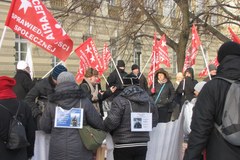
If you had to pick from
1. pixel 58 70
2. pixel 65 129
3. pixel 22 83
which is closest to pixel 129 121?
pixel 65 129

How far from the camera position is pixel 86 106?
16.0ft

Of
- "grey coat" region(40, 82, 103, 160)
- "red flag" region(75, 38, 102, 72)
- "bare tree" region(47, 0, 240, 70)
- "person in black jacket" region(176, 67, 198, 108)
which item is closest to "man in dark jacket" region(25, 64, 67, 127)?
"grey coat" region(40, 82, 103, 160)

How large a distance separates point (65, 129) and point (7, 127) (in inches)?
27.5

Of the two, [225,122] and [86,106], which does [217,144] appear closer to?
[225,122]

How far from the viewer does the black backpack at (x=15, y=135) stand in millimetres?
4336

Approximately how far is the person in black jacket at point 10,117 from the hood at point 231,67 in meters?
2.07

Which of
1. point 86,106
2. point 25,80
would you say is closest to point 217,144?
point 86,106

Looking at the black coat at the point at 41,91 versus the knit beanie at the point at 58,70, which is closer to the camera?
the knit beanie at the point at 58,70

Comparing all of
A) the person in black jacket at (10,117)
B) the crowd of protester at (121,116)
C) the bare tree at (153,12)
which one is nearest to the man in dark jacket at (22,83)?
the crowd of protester at (121,116)

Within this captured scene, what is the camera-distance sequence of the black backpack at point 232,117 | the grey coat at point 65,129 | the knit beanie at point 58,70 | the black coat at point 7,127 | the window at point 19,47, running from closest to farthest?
the black backpack at point 232,117 → the black coat at point 7,127 → the grey coat at point 65,129 → the knit beanie at point 58,70 → the window at point 19,47

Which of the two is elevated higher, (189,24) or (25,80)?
(189,24)

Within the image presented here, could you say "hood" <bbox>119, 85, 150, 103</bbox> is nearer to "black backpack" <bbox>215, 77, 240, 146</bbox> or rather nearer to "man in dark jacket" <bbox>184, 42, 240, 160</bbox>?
"man in dark jacket" <bbox>184, 42, 240, 160</bbox>

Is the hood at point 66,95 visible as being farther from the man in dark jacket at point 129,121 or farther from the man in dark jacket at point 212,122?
the man in dark jacket at point 212,122

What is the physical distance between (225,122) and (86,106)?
181cm
